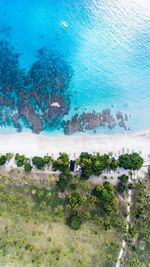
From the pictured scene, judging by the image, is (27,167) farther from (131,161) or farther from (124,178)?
(131,161)

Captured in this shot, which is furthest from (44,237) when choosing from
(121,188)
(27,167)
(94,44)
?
(94,44)

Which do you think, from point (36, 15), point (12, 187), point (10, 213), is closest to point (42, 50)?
point (36, 15)

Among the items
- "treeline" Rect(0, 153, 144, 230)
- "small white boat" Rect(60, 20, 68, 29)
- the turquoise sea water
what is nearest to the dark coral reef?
the turquoise sea water

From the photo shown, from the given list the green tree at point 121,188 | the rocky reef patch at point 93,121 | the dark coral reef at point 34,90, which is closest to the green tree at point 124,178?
the green tree at point 121,188

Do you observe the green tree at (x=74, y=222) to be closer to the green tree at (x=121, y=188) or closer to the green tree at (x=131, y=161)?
the green tree at (x=121, y=188)

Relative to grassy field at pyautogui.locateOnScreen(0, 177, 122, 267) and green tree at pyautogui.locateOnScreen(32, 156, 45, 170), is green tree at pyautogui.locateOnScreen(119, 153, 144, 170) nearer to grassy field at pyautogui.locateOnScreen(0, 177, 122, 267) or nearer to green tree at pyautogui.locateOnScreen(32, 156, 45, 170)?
grassy field at pyautogui.locateOnScreen(0, 177, 122, 267)
